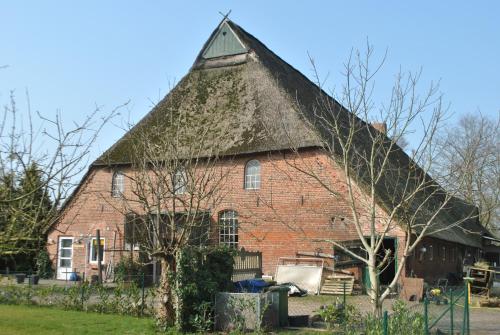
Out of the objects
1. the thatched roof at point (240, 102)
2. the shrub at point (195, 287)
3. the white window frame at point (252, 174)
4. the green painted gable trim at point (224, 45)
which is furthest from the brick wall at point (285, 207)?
the shrub at point (195, 287)

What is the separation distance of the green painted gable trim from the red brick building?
0.19 feet

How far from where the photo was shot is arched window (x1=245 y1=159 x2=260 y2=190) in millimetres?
24625

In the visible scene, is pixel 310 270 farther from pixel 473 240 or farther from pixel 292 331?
pixel 473 240

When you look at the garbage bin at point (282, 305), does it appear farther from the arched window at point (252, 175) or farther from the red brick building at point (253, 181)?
the arched window at point (252, 175)

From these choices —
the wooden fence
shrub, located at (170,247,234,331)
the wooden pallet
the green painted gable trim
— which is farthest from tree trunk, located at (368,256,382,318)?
the green painted gable trim

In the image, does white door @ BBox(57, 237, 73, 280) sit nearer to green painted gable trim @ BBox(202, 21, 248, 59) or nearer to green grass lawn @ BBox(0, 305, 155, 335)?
green painted gable trim @ BBox(202, 21, 248, 59)

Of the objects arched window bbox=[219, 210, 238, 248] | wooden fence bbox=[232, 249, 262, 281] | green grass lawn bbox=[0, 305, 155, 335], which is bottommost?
green grass lawn bbox=[0, 305, 155, 335]

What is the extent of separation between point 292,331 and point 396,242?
9057 mm

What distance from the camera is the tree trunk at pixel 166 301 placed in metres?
13.0

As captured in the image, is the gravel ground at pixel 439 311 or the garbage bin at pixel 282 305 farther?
the garbage bin at pixel 282 305

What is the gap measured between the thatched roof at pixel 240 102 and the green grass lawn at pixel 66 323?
869 cm

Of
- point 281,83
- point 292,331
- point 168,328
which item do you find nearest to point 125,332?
point 168,328

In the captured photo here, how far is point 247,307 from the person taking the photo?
12625 millimetres

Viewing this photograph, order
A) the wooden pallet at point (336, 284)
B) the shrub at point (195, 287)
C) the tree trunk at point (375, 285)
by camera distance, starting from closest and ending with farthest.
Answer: the tree trunk at point (375, 285) < the shrub at point (195, 287) < the wooden pallet at point (336, 284)
